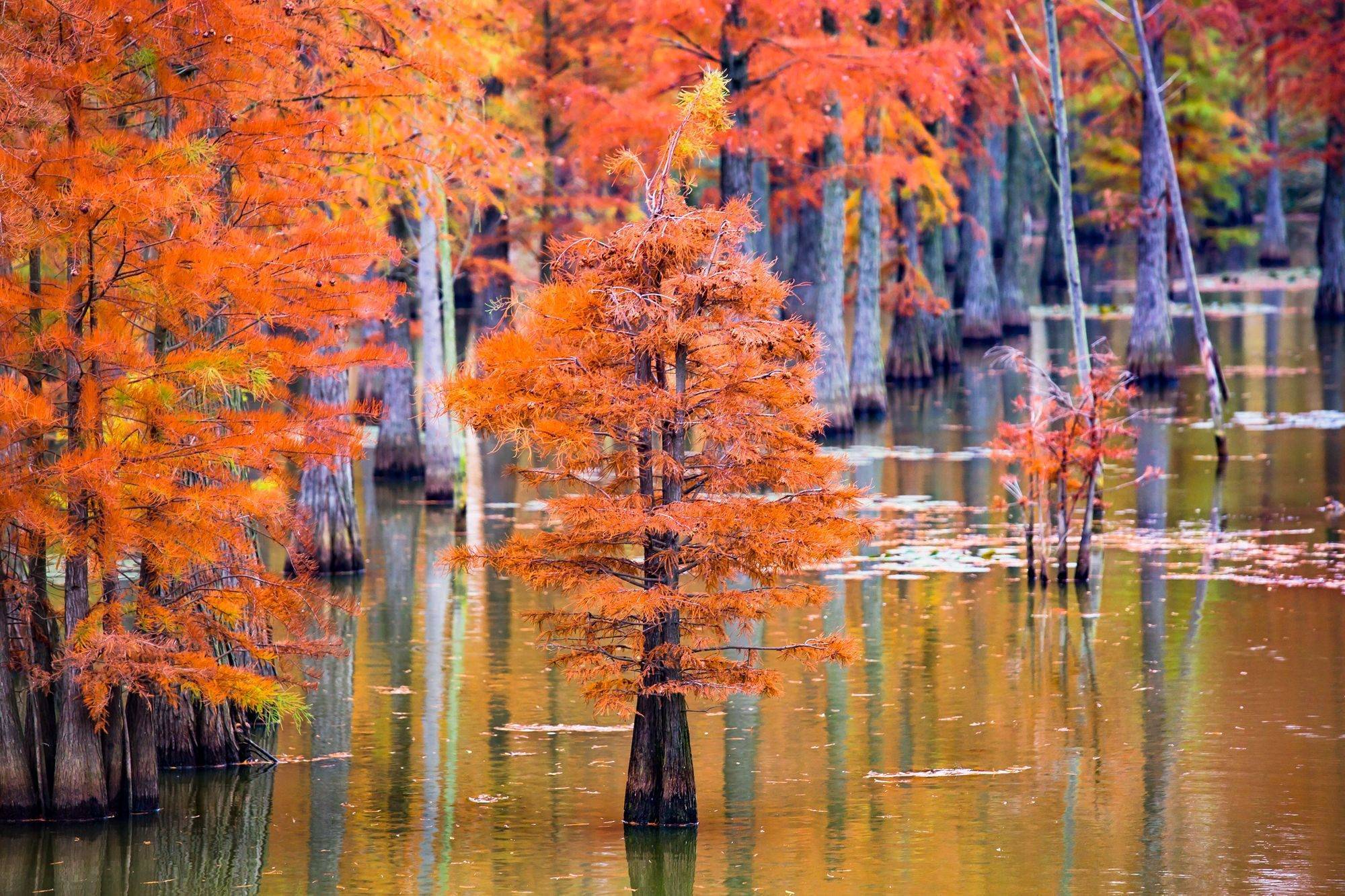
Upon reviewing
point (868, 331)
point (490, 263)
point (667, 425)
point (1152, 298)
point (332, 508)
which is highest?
point (490, 263)

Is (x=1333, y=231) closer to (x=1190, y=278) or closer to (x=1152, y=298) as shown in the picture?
(x=1152, y=298)

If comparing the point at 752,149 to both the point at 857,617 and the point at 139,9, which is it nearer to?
the point at 857,617

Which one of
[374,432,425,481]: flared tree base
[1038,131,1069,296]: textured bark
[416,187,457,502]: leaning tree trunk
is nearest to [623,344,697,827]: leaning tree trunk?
[416,187,457,502]: leaning tree trunk

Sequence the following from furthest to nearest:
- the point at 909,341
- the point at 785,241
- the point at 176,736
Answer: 1. the point at 785,241
2. the point at 909,341
3. the point at 176,736

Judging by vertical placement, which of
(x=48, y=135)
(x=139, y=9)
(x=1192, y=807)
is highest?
(x=139, y=9)

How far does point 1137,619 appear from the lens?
19.1 m

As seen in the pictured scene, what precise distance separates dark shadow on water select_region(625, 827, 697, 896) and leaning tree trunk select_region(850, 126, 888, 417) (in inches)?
975

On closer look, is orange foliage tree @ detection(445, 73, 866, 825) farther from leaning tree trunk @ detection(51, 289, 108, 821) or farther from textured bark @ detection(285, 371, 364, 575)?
textured bark @ detection(285, 371, 364, 575)

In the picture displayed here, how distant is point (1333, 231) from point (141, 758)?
4136 centimetres

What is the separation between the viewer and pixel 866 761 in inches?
572

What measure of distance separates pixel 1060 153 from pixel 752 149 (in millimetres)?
7761

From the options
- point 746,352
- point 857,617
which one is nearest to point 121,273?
point 746,352

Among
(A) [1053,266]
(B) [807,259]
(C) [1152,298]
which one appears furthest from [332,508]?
(A) [1053,266]

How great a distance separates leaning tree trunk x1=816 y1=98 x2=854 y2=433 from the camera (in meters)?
33.3
